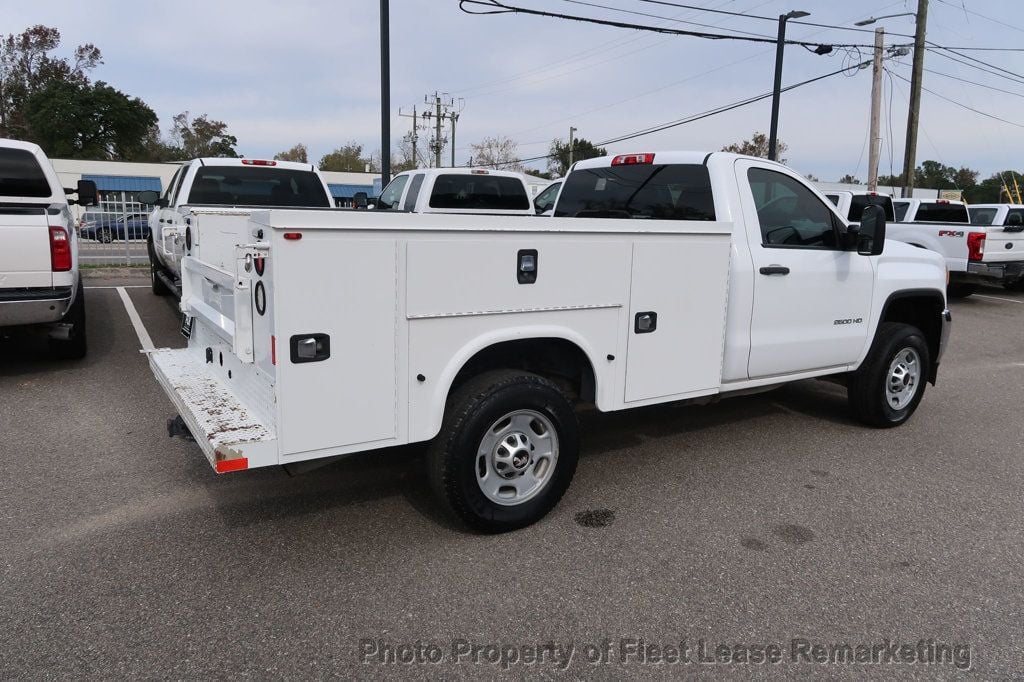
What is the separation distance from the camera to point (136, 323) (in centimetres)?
952

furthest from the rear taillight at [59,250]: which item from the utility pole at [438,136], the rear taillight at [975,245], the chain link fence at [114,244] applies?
the utility pole at [438,136]

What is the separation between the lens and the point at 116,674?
2676 mm

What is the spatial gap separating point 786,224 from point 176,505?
420cm

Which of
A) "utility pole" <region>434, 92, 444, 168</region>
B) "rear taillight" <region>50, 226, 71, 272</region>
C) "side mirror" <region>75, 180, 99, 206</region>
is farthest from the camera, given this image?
"utility pole" <region>434, 92, 444, 168</region>

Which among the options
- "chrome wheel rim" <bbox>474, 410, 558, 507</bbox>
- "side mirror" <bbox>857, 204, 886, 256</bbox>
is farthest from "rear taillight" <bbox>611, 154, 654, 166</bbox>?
"chrome wheel rim" <bbox>474, 410, 558, 507</bbox>

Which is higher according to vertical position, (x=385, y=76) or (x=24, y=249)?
(x=385, y=76)

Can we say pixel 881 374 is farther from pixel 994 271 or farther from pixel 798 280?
pixel 994 271

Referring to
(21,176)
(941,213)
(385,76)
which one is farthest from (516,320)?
(941,213)

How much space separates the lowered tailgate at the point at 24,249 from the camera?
245 inches

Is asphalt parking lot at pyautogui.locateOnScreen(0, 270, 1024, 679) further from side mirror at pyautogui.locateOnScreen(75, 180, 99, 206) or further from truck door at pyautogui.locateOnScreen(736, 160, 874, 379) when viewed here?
side mirror at pyautogui.locateOnScreen(75, 180, 99, 206)

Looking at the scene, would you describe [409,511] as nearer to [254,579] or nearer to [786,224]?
[254,579]

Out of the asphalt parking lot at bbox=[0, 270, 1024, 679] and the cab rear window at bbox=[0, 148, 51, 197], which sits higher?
the cab rear window at bbox=[0, 148, 51, 197]

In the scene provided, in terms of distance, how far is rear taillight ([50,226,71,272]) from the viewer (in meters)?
6.45

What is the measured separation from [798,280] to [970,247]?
11724 mm
